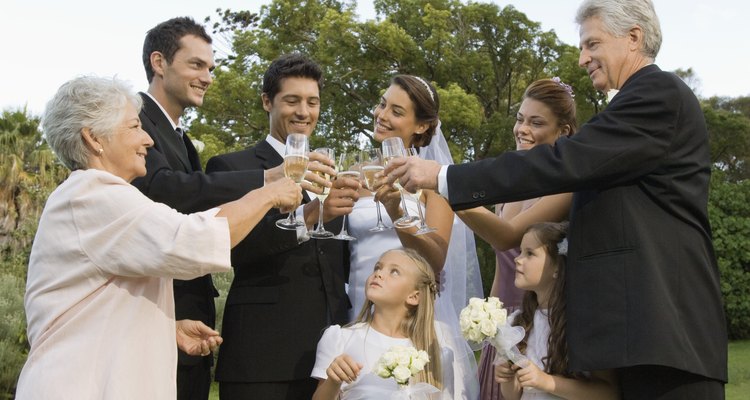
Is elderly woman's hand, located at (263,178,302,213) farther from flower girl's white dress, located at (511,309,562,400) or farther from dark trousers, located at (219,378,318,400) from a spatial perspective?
flower girl's white dress, located at (511,309,562,400)

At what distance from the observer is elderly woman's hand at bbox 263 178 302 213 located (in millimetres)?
3669

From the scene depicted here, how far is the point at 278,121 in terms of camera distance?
5035 millimetres

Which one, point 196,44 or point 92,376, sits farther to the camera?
point 196,44

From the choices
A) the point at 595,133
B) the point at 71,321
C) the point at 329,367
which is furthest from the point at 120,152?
the point at 595,133

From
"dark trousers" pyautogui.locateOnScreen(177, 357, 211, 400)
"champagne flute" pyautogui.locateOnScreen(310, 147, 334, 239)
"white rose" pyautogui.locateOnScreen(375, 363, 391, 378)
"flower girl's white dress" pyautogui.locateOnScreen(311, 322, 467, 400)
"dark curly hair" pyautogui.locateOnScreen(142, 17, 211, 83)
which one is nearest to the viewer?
"white rose" pyautogui.locateOnScreen(375, 363, 391, 378)

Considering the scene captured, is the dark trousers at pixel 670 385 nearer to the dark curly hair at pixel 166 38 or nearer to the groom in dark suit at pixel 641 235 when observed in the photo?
the groom in dark suit at pixel 641 235

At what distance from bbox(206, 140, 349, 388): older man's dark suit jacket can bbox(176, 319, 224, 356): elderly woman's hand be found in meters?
0.44

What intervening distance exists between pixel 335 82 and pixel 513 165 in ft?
80.8

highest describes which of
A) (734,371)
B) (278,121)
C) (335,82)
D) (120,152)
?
(335,82)

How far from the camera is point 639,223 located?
3.62 metres

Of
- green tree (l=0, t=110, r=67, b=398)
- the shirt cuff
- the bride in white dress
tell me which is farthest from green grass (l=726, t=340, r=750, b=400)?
green tree (l=0, t=110, r=67, b=398)

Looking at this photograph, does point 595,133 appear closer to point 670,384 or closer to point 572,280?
point 572,280

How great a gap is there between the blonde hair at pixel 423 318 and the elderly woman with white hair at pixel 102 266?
1.52 m

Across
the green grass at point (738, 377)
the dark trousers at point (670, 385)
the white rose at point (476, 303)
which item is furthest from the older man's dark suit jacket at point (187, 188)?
the green grass at point (738, 377)
